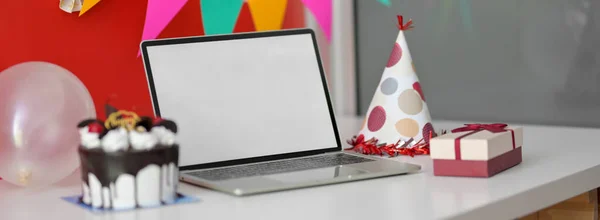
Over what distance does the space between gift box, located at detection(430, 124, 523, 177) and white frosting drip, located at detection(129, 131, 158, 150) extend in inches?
15.7

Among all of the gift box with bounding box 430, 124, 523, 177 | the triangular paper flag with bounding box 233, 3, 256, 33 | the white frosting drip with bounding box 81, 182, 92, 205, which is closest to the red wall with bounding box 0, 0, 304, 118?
the triangular paper flag with bounding box 233, 3, 256, 33

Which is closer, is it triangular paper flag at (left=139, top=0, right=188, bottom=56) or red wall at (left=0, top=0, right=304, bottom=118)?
red wall at (left=0, top=0, right=304, bottom=118)

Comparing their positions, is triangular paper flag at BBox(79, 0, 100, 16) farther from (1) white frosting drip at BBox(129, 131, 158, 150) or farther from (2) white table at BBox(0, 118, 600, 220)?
(1) white frosting drip at BBox(129, 131, 158, 150)

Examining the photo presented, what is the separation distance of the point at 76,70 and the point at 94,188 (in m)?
0.46

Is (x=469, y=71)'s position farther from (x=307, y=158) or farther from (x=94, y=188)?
(x=94, y=188)

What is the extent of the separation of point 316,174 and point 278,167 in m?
0.09

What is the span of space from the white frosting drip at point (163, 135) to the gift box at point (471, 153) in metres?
0.37

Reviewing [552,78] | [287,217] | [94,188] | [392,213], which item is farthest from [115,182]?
[552,78]

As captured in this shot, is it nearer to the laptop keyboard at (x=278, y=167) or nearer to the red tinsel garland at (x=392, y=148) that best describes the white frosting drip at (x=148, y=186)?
the laptop keyboard at (x=278, y=167)

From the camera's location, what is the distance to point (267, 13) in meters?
1.65

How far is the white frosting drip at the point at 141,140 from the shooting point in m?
0.92

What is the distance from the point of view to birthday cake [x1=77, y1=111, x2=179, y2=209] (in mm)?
910

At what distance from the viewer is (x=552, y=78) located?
1.69m

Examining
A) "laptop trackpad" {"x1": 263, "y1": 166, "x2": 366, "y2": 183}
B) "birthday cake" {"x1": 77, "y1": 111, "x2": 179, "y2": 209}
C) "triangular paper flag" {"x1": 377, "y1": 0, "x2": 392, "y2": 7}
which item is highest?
"triangular paper flag" {"x1": 377, "y1": 0, "x2": 392, "y2": 7}
